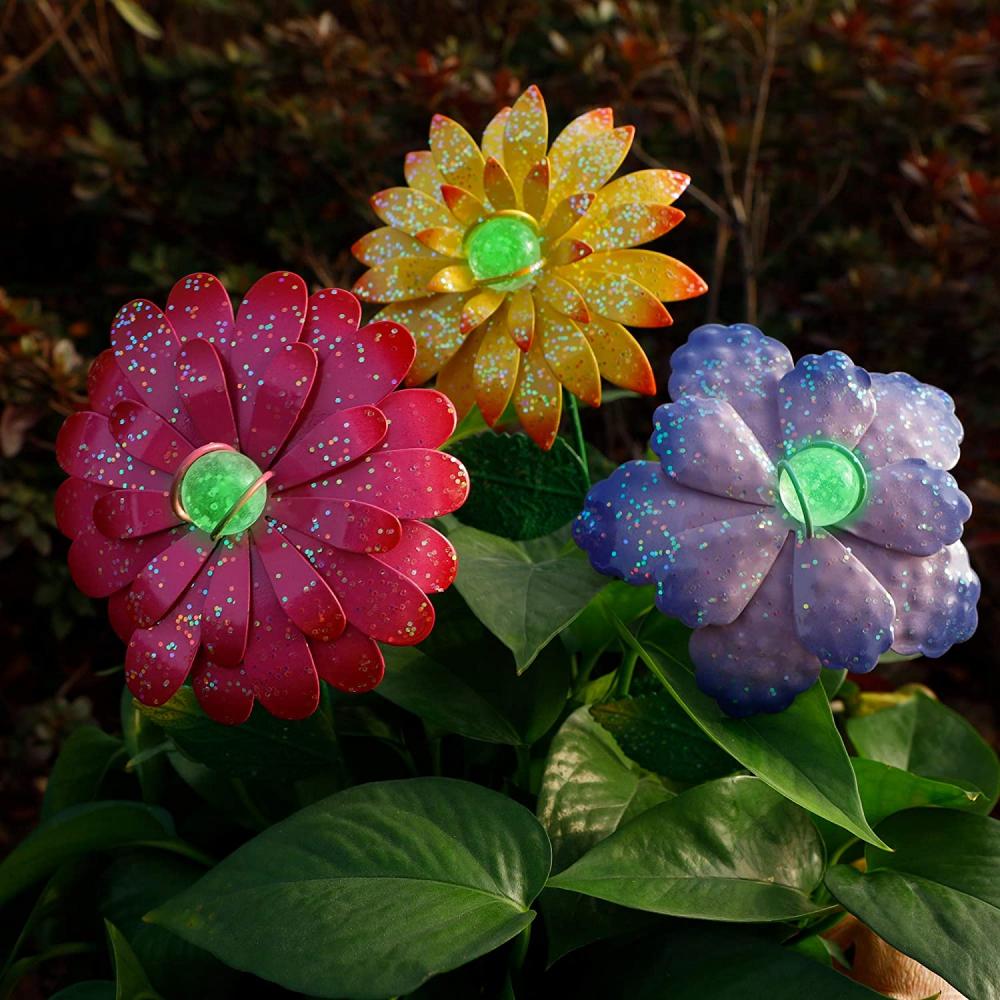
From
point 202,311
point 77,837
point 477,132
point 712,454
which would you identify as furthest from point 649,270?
point 477,132

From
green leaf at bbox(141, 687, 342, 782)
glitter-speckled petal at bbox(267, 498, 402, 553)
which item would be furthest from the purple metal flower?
green leaf at bbox(141, 687, 342, 782)

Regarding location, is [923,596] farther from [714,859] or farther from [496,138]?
[496,138]

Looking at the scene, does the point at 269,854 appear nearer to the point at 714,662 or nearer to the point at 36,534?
the point at 714,662

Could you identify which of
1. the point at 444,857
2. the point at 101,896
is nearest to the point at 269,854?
the point at 444,857

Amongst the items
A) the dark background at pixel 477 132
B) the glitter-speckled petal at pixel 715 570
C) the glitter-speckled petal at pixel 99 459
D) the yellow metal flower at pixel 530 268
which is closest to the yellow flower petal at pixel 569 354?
the yellow metal flower at pixel 530 268

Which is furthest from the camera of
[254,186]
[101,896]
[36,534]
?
[254,186]

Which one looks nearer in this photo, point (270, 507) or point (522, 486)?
point (270, 507)
